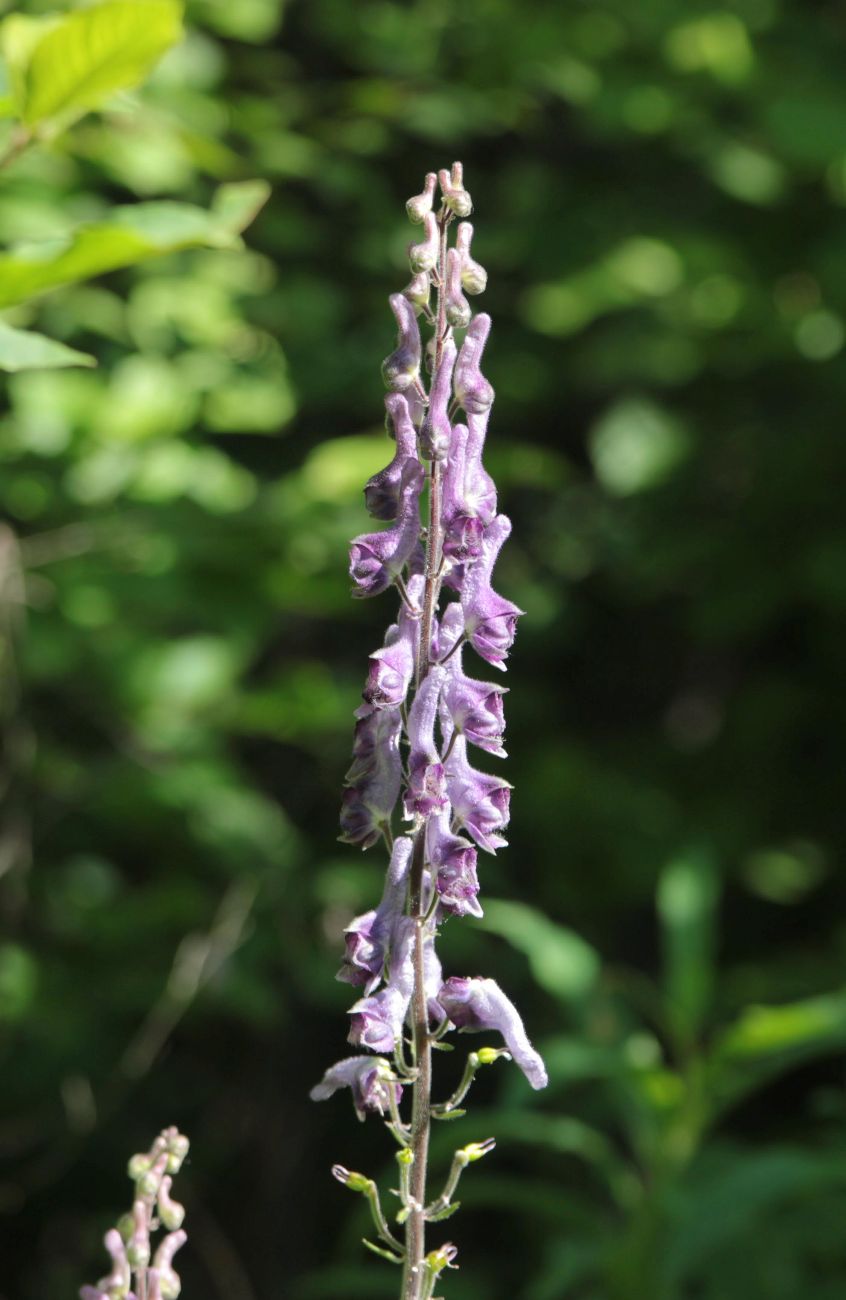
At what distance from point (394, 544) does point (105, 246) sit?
431 mm

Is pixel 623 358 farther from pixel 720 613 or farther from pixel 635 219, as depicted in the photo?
pixel 720 613

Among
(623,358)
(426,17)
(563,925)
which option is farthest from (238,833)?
(426,17)

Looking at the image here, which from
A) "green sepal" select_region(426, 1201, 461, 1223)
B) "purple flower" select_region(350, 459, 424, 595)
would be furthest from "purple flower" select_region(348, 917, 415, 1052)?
"purple flower" select_region(350, 459, 424, 595)

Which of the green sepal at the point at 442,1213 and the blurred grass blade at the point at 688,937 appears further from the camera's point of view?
the blurred grass blade at the point at 688,937

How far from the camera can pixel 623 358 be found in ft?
12.8

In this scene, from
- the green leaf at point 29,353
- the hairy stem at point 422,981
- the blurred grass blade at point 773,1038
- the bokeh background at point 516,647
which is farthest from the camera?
the bokeh background at point 516,647

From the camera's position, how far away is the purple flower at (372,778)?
3.80 feet

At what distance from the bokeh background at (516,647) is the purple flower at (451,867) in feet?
4.79

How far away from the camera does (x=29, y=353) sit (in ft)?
4.36

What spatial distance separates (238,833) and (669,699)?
7.01 ft

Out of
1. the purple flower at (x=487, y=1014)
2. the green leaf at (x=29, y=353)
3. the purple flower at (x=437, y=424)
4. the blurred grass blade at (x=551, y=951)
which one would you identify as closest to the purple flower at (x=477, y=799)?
the purple flower at (x=487, y=1014)

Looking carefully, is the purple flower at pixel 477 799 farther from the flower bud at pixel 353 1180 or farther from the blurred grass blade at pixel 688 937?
the blurred grass blade at pixel 688 937

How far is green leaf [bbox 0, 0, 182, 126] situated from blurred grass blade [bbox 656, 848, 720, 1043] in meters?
2.23

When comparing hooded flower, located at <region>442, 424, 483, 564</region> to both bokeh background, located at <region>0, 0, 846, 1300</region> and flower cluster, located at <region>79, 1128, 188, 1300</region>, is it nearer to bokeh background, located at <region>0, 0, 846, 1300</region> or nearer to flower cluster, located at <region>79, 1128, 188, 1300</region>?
flower cluster, located at <region>79, 1128, 188, 1300</region>
